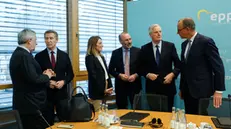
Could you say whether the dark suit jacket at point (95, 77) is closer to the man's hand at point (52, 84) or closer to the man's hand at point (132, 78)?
the man's hand at point (132, 78)

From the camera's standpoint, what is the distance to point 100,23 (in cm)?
429

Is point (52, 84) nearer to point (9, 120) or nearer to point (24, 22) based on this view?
point (24, 22)

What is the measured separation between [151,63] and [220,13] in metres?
1.12

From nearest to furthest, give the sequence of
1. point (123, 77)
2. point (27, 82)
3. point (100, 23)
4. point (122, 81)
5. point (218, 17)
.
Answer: point (27, 82), point (218, 17), point (123, 77), point (122, 81), point (100, 23)

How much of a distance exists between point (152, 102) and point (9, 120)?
1.57 metres

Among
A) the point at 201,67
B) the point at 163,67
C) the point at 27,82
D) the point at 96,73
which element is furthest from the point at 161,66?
the point at 27,82

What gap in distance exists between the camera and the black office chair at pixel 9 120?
1940 millimetres

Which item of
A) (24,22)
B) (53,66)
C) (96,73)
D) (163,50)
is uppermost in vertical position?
(24,22)

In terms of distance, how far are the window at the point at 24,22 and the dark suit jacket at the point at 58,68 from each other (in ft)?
0.94

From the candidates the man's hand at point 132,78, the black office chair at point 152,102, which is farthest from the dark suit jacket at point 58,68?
the black office chair at point 152,102

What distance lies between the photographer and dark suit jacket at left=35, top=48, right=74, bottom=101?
10.7 ft

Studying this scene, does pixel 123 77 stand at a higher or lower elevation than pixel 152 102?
higher

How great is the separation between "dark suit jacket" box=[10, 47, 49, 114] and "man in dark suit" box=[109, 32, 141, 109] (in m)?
1.18

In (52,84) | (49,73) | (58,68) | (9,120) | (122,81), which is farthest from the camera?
(122,81)
